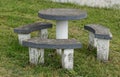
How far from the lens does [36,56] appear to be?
4.81 meters

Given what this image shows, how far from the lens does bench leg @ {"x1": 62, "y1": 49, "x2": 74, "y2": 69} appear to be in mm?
4695

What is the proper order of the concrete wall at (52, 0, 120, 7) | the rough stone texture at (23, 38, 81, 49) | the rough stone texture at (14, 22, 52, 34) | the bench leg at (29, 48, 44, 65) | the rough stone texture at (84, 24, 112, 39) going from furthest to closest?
1. the concrete wall at (52, 0, 120, 7)
2. the rough stone texture at (14, 22, 52, 34)
3. the rough stone texture at (84, 24, 112, 39)
4. the bench leg at (29, 48, 44, 65)
5. the rough stone texture at (23, 38, 81, 49)

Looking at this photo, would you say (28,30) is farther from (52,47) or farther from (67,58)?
(67,58)

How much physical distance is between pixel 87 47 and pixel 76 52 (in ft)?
1.26

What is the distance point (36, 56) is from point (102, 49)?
1.08 metres

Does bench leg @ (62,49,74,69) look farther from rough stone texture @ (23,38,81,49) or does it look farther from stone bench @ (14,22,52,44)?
stone bench @ (14,22,52,44)

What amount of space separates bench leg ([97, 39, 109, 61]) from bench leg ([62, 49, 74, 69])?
67 cm

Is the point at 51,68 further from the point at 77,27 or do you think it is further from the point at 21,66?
the point at 77,27

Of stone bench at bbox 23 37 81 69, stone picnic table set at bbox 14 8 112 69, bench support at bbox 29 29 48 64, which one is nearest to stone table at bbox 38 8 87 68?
stone picnic table set at bbox 14 8 112 69

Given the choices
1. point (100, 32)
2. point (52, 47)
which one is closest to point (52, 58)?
point (52, 47)

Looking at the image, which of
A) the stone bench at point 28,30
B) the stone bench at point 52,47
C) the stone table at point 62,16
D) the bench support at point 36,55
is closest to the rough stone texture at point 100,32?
the stone table at point 62,16

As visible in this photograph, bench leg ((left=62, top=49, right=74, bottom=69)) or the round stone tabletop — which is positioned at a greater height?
the round stone tabletop

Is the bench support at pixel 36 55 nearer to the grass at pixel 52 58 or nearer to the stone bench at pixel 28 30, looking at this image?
the grass at pixel 52 58

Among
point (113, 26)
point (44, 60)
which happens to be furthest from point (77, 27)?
point (44, 60)
